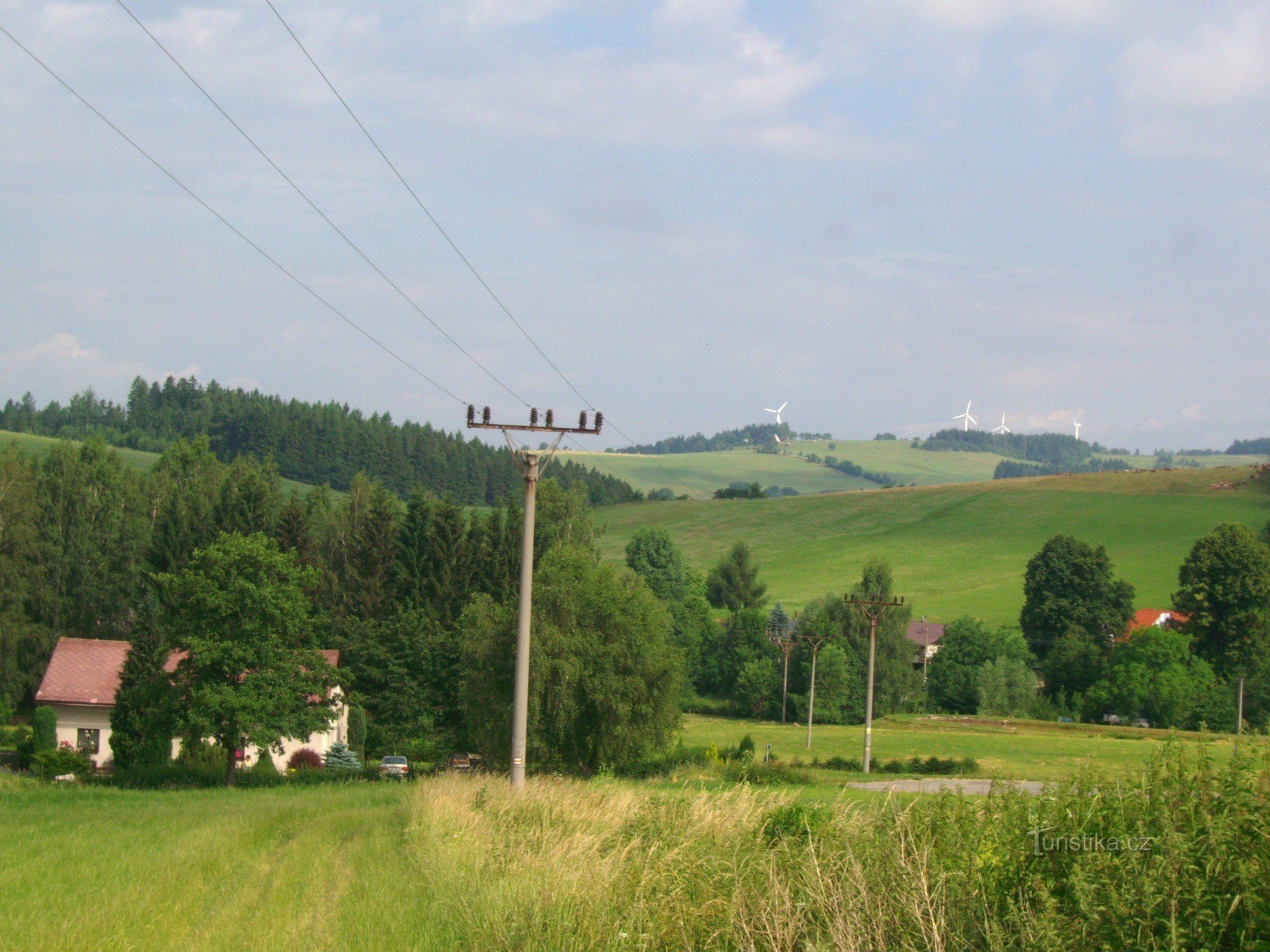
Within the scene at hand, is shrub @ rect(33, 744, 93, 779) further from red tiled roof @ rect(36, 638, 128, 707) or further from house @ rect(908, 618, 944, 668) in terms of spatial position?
house @ rect(908, 618, 944, 668)

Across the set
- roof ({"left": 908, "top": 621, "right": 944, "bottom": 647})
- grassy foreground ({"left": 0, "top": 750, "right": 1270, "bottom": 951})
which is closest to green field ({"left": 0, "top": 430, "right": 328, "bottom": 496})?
roof ({"left": 908, "top": 621, "right": 944, "bottom": 647})

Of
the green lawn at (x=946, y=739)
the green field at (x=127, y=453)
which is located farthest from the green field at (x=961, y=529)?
the green field at (x=127, y=453)

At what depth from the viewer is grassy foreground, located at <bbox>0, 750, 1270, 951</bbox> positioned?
693 cm

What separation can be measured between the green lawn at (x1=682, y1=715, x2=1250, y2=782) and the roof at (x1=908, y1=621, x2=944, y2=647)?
20.3 meters

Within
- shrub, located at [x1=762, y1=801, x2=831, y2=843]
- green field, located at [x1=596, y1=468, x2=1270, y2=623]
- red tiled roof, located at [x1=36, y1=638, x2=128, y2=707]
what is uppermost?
green field, located at [x1=596, y1=468, x2=1270, y2=623]

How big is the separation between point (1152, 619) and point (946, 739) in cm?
4262

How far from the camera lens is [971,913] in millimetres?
7738

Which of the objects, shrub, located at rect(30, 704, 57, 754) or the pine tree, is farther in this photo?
shrub, located at rect(30, 704, 57, 754)

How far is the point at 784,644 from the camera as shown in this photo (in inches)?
3472

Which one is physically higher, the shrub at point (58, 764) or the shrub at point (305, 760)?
the shrub at point (58, 764)

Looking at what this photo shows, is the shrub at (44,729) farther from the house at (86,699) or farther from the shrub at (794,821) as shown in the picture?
the shrub at (794,821)

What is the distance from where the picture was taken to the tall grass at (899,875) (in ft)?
22.3

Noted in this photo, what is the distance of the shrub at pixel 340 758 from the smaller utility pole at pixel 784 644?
3618 centimetres

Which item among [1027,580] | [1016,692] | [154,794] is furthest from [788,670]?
[154,794]
